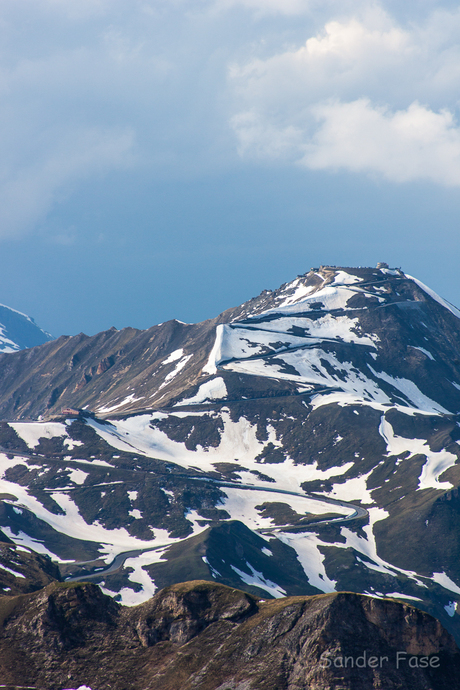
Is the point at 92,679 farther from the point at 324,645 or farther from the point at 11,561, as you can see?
the point at 11,561

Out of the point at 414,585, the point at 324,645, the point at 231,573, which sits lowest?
the point at 414,585

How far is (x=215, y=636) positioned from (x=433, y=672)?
19707 mm

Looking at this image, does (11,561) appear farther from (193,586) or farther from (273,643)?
(273,643)

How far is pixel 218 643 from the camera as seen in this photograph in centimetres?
6431

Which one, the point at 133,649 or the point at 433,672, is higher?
the point at 133,649

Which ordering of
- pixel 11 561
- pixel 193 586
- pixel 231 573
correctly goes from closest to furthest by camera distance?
pixel 193 586 → pixel 11 561 → pixel 231 573

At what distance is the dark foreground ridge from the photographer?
189 ft

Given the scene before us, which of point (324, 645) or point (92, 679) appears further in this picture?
point (92, 679)

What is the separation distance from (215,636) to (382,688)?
1655cm

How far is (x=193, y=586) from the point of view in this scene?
2808 inches

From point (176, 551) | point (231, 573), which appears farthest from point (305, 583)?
point (176, 551)

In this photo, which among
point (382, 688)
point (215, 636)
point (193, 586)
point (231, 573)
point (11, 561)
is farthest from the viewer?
point (231, 573)

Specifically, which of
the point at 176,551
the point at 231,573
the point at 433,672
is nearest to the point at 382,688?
the point at 433,672

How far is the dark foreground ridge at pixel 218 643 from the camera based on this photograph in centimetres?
5769
